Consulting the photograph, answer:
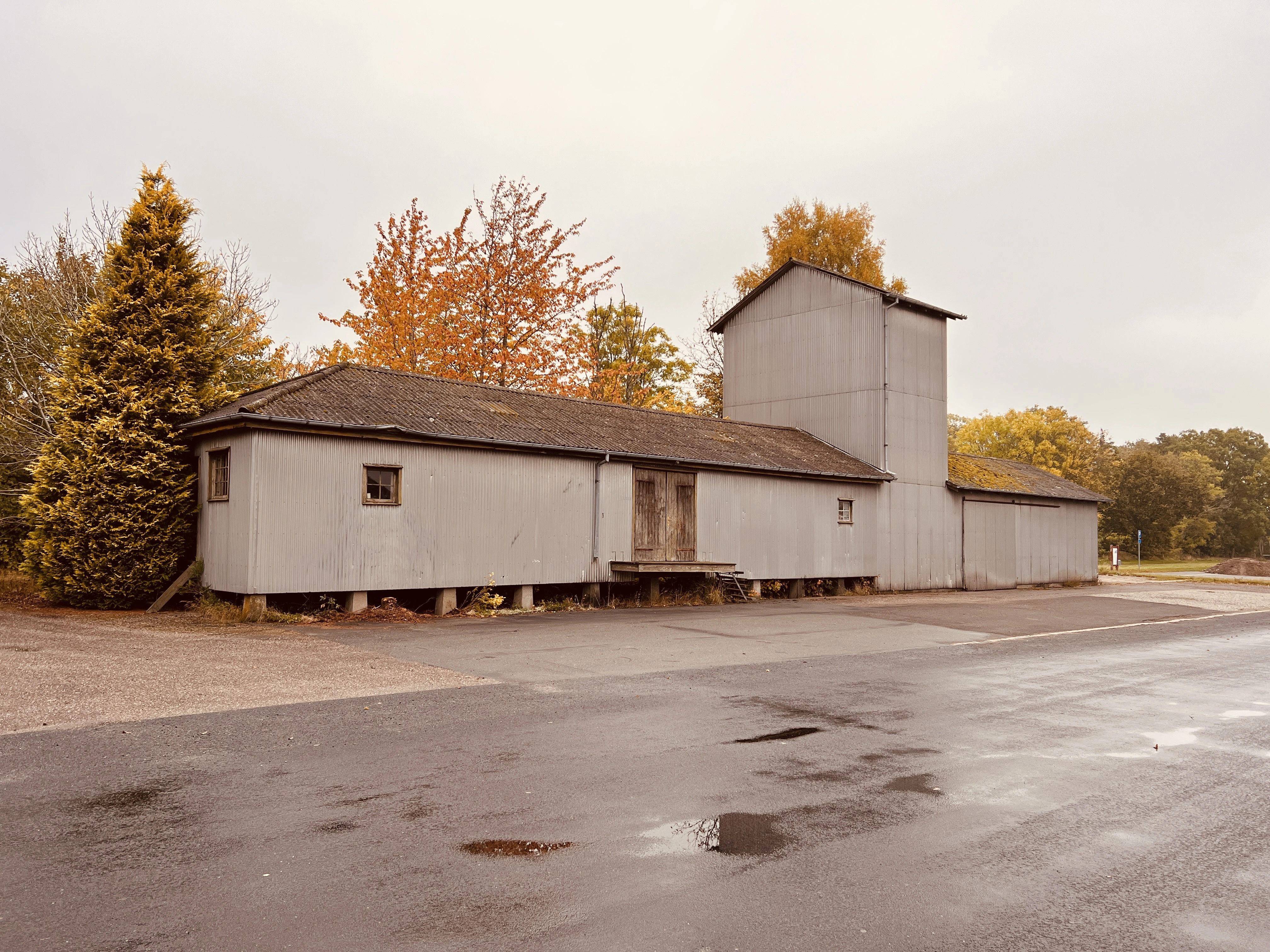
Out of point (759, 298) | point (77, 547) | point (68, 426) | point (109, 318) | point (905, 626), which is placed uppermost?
point (759, 298)

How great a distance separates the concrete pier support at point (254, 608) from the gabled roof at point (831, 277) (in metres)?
18.2

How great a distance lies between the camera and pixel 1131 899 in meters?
3.99

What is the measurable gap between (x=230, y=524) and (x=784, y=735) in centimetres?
1112

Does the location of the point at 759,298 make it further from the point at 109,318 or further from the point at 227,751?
the point at 227,751

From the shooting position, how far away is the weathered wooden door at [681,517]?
2042 cm

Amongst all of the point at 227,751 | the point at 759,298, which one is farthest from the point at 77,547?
the point at 759,298

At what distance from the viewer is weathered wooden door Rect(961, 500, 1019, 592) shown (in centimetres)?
2853

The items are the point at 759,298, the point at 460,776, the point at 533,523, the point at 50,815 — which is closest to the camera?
the point at 50,815

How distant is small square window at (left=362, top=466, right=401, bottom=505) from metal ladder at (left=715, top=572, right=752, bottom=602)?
8.32 metres

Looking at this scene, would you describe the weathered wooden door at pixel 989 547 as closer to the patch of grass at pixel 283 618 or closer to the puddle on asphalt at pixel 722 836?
the patch of grass at pixel 283 618

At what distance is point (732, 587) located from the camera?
2167 cm

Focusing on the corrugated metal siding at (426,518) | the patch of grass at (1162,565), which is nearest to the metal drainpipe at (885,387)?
the corrugated metal siding at (426,518)

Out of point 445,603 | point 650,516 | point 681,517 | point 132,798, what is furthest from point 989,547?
point 132,798

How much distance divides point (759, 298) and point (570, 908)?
87.8 ft
